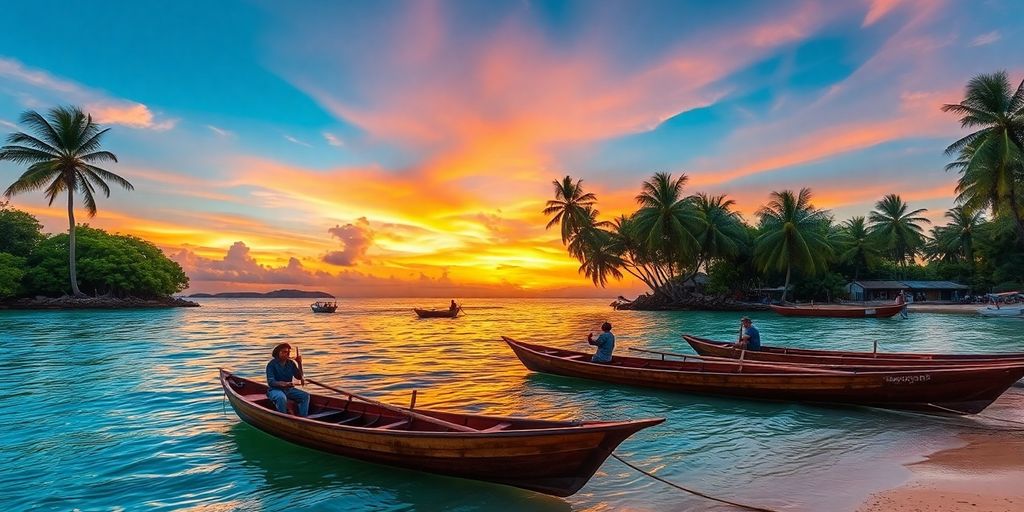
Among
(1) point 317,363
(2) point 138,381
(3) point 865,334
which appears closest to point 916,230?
(3) point 865,334

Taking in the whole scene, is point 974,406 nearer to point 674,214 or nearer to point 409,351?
point 409,351

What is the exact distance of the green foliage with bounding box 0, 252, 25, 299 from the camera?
45688 millimetres

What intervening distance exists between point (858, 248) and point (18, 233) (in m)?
90.1

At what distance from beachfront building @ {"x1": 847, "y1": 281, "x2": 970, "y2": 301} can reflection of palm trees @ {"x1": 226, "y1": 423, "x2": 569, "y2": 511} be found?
63.3 metres

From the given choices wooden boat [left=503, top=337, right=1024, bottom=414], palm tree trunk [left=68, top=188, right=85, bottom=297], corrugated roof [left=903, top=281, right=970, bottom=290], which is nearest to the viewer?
wooden boat [left=503, top=337, right=1024, bottom=414]

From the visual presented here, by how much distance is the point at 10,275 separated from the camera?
45781mm

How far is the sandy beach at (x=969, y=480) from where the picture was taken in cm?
572

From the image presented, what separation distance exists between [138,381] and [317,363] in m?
5.60

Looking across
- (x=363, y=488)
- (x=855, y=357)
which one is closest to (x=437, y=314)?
(x=855, y=357)

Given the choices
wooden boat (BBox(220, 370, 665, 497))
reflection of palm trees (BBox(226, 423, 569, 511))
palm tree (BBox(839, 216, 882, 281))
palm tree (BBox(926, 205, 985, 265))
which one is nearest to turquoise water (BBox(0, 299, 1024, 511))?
reflection of palm trees (BBox(226, 423, 569, 511))

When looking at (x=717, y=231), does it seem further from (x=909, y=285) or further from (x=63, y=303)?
(x=63, y=303)

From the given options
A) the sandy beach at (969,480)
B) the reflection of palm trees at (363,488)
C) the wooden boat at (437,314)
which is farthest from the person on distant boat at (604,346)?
the wooden boat at (437,314)

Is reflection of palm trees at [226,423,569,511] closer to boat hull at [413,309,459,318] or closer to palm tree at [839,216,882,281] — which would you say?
boat hull at [413,309,459,318]

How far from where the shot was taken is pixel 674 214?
4828 cm
